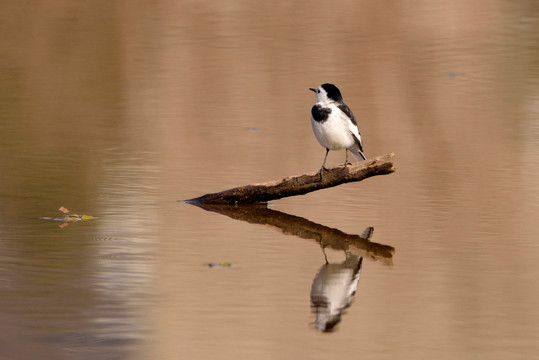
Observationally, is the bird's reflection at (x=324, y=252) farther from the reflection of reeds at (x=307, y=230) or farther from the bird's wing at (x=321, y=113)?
the bird's wing at (x=321, y=113)

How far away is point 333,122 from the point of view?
10.1 metres

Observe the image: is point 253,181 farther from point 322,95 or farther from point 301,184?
point 322,95

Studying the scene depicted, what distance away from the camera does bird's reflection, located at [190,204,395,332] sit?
7227mm

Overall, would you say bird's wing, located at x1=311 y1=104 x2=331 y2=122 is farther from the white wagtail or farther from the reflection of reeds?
the reflection of reeds

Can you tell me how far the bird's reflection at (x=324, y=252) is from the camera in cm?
723

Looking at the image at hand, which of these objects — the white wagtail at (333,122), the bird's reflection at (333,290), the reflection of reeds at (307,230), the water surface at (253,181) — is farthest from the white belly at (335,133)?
the bird's reflection at (333,290)

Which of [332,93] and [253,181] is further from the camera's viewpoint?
[253,181]

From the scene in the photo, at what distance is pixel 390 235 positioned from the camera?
936cm

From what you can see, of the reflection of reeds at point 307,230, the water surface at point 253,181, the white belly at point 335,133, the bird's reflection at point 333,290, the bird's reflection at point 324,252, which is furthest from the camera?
the white belly at point 335,133

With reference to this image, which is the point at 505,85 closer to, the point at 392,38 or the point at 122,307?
the point at 392,38

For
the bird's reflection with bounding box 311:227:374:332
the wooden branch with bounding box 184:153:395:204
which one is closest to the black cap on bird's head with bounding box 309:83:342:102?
the wooden branch with bounding box 184:153:395:204

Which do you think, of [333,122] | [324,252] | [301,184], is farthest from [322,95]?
[324,252]

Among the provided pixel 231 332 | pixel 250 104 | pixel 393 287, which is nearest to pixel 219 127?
pixel 250 104

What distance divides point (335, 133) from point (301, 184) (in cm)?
54
